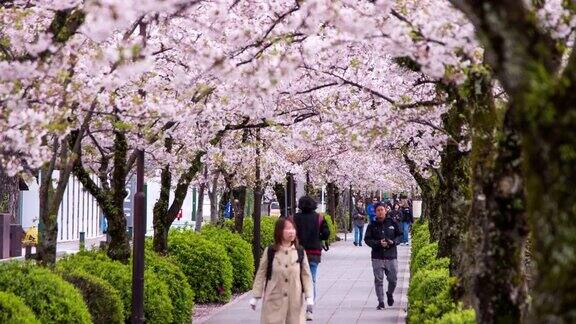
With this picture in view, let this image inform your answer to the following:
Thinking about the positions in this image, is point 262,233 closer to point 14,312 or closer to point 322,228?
point 322,228

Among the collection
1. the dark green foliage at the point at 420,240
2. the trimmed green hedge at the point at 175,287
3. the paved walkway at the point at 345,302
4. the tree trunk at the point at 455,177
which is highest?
the tree trunk at the point at 455,177

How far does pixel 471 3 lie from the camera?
428 centimetres

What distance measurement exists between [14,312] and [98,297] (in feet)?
9.43

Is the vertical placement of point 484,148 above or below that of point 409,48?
below

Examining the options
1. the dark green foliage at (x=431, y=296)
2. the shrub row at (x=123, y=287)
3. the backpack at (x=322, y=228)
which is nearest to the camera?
the dark green foliage at (x=431, y=296)

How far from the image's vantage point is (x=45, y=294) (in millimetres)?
10141

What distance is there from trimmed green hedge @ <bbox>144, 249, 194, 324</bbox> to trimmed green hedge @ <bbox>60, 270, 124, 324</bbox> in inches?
106

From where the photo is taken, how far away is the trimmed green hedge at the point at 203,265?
61.9ft

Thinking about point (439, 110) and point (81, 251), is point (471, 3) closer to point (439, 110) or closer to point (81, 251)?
point (439, 110)

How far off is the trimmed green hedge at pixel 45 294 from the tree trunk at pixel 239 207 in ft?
55.5

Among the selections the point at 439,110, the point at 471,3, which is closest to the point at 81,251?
the point at 439,110

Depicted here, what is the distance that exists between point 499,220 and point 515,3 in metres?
2.26

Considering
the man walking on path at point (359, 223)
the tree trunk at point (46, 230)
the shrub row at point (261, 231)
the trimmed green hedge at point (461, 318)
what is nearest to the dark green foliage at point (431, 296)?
the trimmed green hedge at point (461, 318)

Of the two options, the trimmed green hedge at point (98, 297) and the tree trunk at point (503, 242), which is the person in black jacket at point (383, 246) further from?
the tree trunk at point (503, 242)
